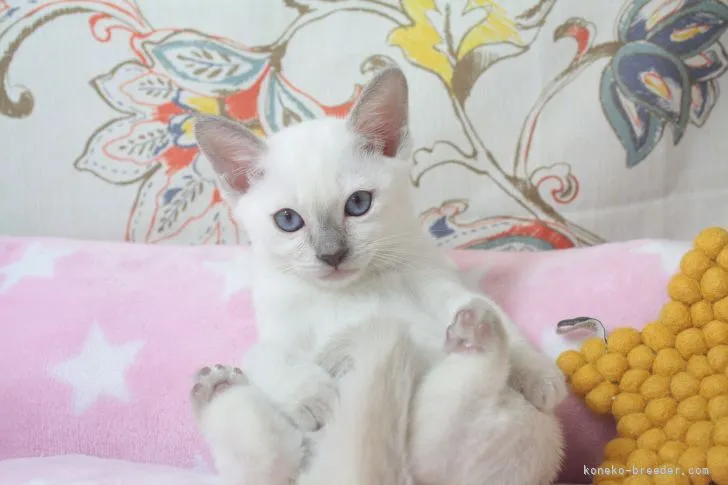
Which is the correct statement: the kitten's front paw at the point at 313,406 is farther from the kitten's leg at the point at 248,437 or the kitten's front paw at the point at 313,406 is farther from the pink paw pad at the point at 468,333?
the pink paw pad at the point at 468,333

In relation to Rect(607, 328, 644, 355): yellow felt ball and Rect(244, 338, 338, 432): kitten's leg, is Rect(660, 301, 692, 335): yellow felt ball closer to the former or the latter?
Rect(607, 328, 644, 355): yellow felt ball

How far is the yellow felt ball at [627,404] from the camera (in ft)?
2.62

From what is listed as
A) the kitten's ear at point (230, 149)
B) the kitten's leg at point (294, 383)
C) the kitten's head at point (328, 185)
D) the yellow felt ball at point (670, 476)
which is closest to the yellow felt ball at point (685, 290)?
the yellow felt ball at point (670, 476)

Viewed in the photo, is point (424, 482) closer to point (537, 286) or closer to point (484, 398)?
point (484, 398)

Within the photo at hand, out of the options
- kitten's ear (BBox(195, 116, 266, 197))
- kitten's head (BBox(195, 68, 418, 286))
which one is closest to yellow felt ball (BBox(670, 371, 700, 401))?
kitten's head (BBox(195, 68, 418, 286))

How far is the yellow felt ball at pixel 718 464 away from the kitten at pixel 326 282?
16 cm

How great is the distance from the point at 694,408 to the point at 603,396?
108mm

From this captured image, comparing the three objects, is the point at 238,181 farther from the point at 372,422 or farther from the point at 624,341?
the point at 624,341

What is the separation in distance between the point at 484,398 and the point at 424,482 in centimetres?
11

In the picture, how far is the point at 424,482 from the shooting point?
2.24 ft

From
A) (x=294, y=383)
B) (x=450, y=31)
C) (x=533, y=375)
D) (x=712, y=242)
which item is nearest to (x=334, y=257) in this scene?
(x=294, y=383)

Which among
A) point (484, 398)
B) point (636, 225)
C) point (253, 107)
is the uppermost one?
point (253, 107)

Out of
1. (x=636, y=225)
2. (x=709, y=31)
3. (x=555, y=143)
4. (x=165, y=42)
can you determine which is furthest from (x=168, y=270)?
(x=709, y=31)

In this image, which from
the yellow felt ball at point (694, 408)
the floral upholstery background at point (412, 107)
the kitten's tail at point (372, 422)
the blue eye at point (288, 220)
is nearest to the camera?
the kitten's tail at point (372, 422)
